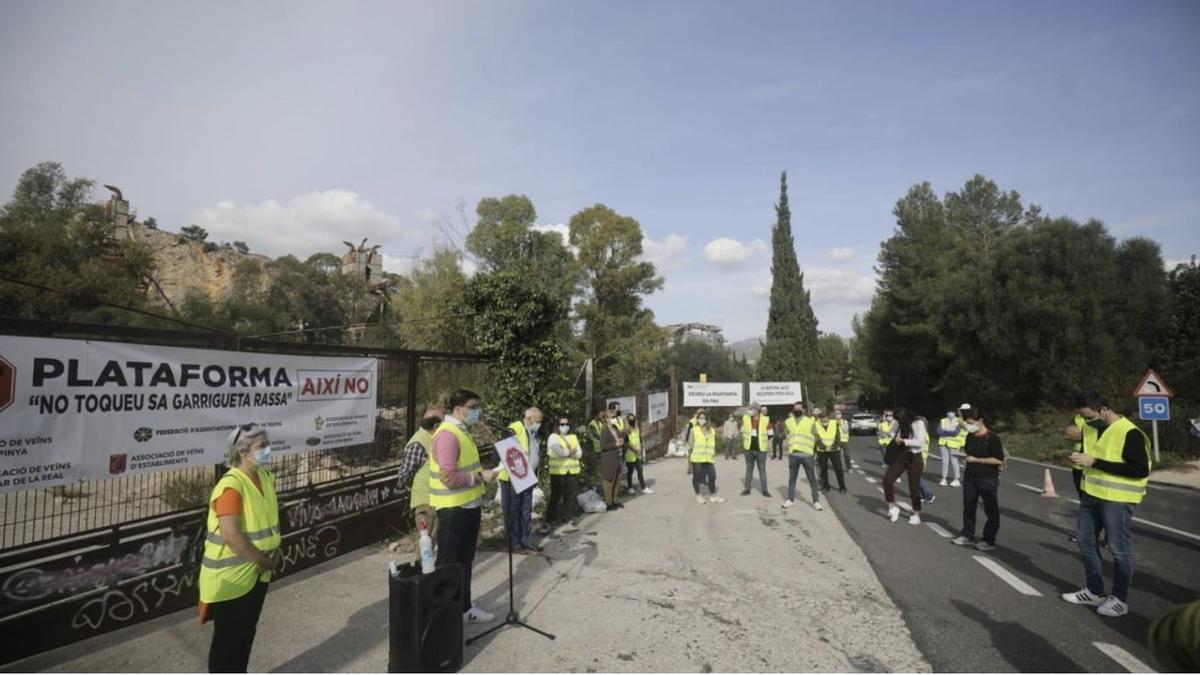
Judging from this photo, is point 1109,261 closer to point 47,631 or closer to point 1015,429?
point 1015,429

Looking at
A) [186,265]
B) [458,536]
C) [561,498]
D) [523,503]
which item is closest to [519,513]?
[523,503]

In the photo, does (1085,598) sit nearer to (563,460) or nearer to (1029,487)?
Result: (563,460)

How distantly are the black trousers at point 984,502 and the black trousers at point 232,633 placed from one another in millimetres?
7661

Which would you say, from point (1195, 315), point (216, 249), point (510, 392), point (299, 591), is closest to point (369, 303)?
point (216, 249)

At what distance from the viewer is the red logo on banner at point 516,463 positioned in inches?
205

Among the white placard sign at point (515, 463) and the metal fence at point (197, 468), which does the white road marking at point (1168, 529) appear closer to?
the white placard sign at point (515, 463)

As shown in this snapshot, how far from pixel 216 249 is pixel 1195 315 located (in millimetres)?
77611

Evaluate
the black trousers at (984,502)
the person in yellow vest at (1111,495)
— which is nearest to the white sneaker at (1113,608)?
the person in yellow vest at (1111,495)

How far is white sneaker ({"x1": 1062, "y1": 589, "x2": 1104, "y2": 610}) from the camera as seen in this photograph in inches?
211

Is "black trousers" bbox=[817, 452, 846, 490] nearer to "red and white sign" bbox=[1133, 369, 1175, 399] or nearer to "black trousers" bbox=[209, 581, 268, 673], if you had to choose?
"red and white sign" bbox=[1133, 369, 1175, 399]

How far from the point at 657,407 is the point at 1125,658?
16.1 meters

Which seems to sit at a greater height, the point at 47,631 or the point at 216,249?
the point at 216,249

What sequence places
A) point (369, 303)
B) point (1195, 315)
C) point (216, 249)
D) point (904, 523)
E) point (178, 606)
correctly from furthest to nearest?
1. point (216, 249)
2. point (369, 303)
3. point (1195, 315)
4. point (904, 523)
5. point (178, 606)

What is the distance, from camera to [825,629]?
16.0 ft
